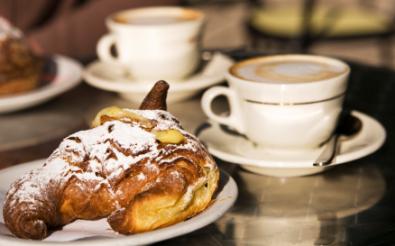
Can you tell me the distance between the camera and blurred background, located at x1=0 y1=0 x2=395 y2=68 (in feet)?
6.37

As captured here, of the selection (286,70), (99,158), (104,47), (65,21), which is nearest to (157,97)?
(99,158)

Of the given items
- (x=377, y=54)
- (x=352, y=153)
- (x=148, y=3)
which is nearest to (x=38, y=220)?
(x=352, y=153)

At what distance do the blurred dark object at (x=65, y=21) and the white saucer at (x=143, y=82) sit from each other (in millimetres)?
642

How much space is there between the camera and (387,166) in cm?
92

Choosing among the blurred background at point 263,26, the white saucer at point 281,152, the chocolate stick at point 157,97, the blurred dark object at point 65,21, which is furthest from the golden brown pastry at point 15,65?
the blurred dark object at point 65,21

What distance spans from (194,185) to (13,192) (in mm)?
174

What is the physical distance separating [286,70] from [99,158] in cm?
35

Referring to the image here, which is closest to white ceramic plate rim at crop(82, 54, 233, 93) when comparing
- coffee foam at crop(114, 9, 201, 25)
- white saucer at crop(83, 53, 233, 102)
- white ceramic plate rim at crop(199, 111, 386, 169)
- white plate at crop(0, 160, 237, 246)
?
white saucer at crop(83, 53, 233, 102)

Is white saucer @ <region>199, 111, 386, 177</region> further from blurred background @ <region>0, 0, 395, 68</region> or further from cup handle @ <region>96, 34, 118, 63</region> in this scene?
blurred background @ <region>0, 0, 395, 68</region>

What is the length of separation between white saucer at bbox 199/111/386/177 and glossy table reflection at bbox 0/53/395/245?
0.5 inches

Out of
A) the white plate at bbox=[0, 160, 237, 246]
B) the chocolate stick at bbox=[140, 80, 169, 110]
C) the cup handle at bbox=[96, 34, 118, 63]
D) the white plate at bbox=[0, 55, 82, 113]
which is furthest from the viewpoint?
the cup handle at bbox=[96, 34, 118, 63]

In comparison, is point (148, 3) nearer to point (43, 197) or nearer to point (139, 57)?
point (139, 57)

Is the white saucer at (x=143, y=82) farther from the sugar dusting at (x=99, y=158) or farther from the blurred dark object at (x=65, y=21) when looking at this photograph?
the blurred dark object at (x=65, y=21)

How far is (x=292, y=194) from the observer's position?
840 millimetres
